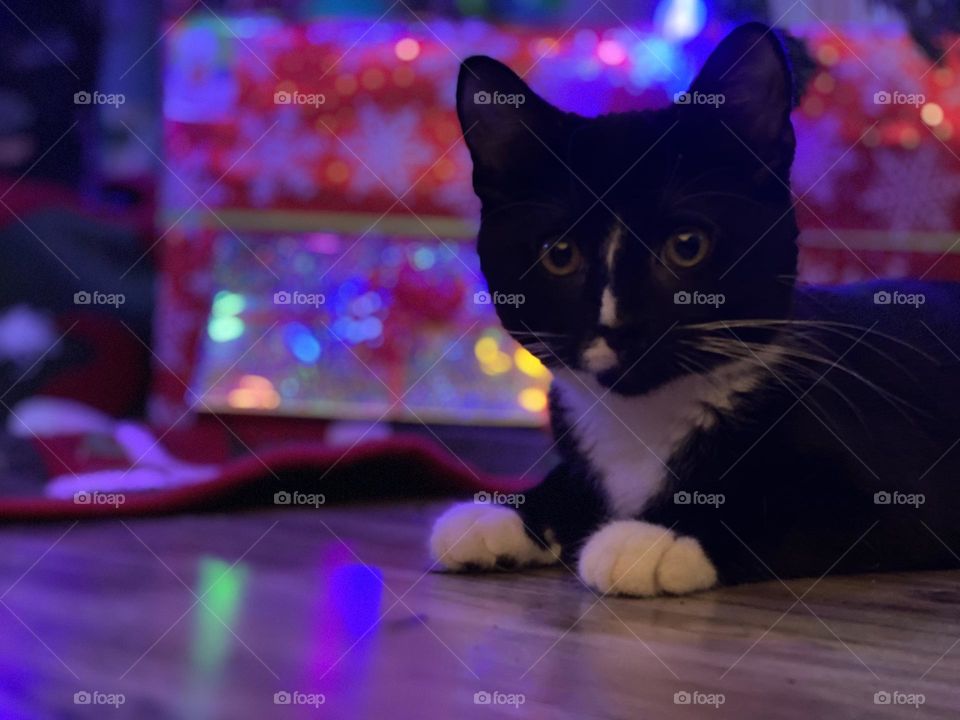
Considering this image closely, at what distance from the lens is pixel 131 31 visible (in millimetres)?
2205

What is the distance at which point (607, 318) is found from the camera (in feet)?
3.49

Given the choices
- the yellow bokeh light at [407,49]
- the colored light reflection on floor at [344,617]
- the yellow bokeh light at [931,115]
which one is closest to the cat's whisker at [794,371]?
Result: the colored light reflection on floor at [344,617]

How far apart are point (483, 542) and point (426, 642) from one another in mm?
266

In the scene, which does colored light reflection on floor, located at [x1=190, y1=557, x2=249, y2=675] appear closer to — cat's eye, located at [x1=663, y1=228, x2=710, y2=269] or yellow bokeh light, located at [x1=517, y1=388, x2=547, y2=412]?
cat's eye, located at [x1=663, y1=228, x2=710, y2=269]

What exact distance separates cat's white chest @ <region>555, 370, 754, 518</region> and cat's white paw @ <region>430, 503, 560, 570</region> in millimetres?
109

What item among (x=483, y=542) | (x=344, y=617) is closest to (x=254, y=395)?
(x=483, y=542)

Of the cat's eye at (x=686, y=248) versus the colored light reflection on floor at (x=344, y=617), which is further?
the cat's eye at (x=686, y=248)

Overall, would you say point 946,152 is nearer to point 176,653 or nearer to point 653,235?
point 653,235

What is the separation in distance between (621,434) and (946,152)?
1.07m

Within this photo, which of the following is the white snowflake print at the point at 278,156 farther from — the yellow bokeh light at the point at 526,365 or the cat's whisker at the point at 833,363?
the cat's whisker at the point at 833,363

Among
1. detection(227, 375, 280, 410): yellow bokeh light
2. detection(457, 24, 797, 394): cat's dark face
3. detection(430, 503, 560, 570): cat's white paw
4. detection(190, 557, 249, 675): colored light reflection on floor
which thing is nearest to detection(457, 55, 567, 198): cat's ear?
detection(457, 24, 797, 394): cat's dark face

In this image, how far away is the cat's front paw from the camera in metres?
1.05

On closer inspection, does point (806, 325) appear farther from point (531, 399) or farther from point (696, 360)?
point (531, 399)

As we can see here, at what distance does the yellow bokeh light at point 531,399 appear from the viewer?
214cm
